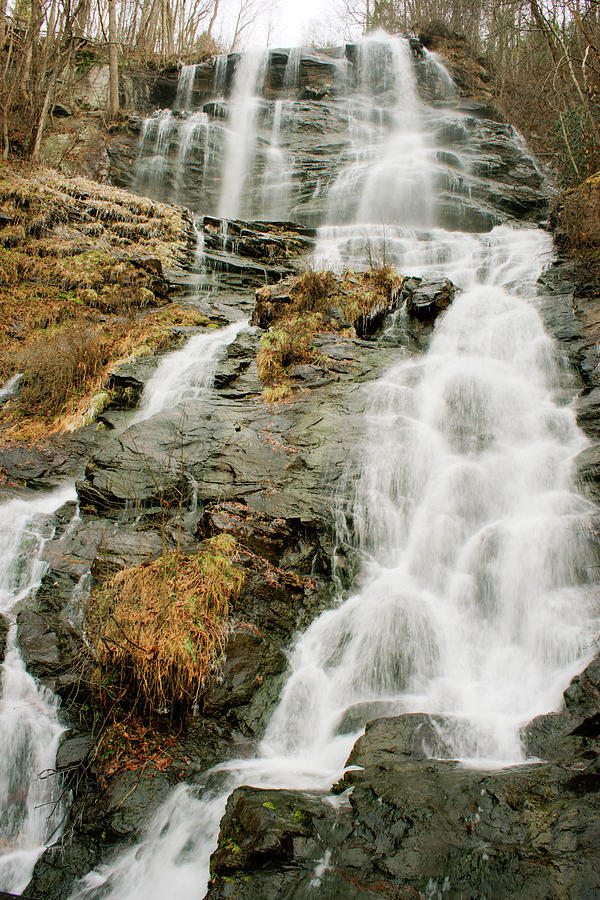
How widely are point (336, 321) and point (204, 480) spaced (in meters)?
4.28

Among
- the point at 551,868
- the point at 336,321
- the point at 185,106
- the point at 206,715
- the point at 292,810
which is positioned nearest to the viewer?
the point at 551,868

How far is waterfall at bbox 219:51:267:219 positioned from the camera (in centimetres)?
1678

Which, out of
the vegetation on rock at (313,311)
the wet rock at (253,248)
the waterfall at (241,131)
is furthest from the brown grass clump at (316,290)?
the waterfall at (241,131)

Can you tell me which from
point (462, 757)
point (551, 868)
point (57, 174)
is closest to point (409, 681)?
point (462, 757)

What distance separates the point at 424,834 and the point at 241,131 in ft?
69.2

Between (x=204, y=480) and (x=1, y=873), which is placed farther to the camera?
(x=204, y=480)

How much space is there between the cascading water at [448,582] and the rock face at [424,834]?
45cm

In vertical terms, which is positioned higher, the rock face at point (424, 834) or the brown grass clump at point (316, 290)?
the brown grass clump at point (316, 290)

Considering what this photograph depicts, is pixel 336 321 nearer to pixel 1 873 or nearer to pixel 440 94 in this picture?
pixel 1 873

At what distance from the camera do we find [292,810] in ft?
9.04

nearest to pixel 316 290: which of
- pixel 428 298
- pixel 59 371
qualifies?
pixel 428 298

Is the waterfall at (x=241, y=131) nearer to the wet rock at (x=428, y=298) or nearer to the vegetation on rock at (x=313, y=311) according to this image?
the vegetation on rock at (x=313, y=311)

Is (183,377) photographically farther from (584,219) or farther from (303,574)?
(584,219)

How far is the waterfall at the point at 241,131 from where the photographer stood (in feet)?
55.1
